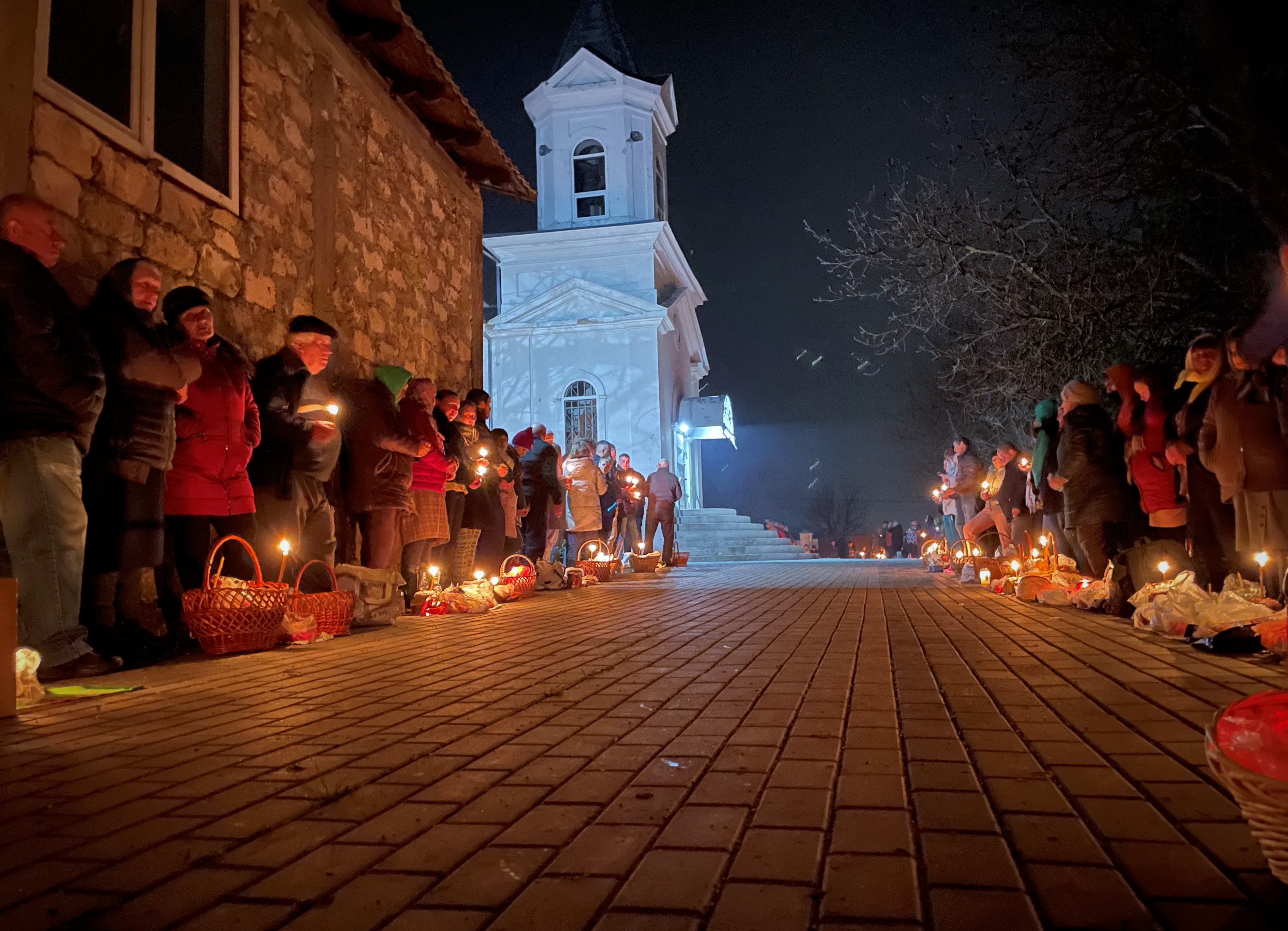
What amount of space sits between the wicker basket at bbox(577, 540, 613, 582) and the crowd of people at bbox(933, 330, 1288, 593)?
5.70m

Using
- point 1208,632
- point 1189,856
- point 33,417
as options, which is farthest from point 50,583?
point 1208,632

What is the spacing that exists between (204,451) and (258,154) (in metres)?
2.80

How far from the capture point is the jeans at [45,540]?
13.0 feet

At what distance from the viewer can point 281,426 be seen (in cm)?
599

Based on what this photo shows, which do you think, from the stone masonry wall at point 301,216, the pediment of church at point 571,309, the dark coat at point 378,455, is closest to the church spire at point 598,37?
the pediment of church at point 571,309

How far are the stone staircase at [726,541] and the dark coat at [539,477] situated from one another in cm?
1272

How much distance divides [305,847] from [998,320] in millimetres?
12011

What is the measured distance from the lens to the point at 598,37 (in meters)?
29.4

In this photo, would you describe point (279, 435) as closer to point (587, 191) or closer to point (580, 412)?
point (580, 412)

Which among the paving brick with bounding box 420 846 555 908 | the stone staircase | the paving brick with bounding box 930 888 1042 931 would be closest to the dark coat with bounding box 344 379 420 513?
the paving brick with bounding box 420 846 555 908

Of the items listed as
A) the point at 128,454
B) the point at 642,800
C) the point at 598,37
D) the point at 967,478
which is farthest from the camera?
the point at 598,37

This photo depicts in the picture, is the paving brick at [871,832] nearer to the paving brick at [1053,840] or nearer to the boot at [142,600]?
the paving brick at [1053,840]

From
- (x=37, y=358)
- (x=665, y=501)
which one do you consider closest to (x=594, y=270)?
(x=665, y=501)

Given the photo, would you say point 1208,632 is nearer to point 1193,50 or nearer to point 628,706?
point 628,706
